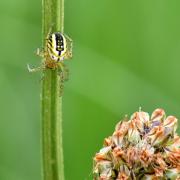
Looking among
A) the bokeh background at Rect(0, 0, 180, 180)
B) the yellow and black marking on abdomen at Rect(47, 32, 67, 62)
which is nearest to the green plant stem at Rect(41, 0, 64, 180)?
the yellow and black marking on abdomen at Rect(47, 32, 67, 62)

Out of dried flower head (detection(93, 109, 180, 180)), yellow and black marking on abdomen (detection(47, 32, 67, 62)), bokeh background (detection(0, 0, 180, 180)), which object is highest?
bokeh background (detection(0, 0, 180, 180))

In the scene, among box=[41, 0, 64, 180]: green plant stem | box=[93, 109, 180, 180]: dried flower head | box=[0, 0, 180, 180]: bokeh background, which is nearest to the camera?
box=[41, 0, 64, 180]: green plant stem

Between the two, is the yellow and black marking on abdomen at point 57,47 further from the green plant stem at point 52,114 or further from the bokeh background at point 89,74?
the bokeh background at point 89,74

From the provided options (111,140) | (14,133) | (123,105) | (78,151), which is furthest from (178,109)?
(111,140)

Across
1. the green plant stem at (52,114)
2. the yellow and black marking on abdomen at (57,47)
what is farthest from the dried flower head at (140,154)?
the yellow and black marking on abdomen at (57,47)

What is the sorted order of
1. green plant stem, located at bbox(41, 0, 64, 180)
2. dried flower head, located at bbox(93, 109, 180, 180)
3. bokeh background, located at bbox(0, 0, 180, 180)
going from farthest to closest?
bokeh background, located at bbox(0, 0, 180, 180) < dried flower head, located at bbox(93, 109, 180, 180) < green plant stem, located at bbox(41, 0, 64, 180)

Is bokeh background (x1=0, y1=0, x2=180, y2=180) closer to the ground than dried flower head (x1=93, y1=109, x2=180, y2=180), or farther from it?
farther from it

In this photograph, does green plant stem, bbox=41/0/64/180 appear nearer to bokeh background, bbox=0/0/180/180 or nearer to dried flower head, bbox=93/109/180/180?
dried flower head, bbox=93/109/180/180
